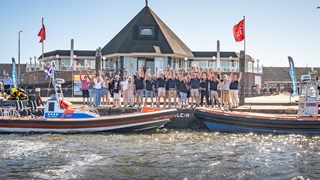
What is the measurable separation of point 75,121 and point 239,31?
519 inches

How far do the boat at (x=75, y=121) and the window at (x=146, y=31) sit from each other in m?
23.6

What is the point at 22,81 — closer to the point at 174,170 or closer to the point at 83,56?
the point at 83,56

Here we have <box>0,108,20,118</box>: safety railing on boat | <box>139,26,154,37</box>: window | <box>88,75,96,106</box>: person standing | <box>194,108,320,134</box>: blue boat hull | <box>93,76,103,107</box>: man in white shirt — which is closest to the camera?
<box>194,108,320,134</box>: blue boat hull

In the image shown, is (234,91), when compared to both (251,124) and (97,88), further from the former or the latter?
(97,88)

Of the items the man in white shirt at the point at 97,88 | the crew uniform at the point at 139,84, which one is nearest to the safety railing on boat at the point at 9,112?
the man in white shirt at the point at 97,88

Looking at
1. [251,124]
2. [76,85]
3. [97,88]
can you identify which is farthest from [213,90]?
[76,85]

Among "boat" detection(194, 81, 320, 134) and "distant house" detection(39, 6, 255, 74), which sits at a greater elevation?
"distant house" detection(39, 6, 255, 74)

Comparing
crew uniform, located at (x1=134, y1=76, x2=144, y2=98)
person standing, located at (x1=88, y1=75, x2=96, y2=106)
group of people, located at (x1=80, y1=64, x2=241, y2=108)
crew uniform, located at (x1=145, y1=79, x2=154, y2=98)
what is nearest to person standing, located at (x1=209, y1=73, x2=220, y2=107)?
group of people, located at (x1=80, y1=64, x2=241, y2=108)

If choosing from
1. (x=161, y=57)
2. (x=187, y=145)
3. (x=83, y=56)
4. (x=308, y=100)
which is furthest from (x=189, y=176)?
(x=83, y=56)

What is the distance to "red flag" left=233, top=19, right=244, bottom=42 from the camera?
1051 inches

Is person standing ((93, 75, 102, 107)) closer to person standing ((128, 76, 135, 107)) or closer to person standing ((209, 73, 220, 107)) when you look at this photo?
person standing ((128, 76, 135, 107))

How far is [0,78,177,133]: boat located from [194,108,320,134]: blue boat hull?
1766 mm

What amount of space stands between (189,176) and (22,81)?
39.8 m

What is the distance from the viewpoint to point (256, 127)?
18906mm
